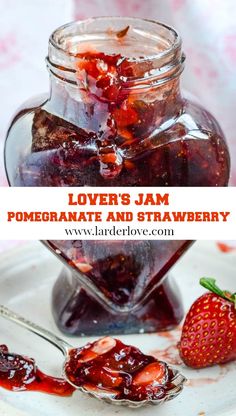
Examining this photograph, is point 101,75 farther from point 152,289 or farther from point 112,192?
point 152,289

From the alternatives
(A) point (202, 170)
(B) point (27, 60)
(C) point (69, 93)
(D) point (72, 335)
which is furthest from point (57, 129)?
(B) point (27, 60)

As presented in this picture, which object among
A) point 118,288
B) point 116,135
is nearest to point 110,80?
point 116,135

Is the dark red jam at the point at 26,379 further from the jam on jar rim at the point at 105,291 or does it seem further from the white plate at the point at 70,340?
the jam on jar rim at the point at 105,291

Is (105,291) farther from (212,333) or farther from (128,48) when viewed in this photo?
(128,48)

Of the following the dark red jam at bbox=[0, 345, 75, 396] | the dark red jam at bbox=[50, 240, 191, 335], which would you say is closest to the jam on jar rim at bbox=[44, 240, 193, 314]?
the dark red jam at bbox=[50, 240, 191, 335]

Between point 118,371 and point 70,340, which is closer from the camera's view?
point 118,371

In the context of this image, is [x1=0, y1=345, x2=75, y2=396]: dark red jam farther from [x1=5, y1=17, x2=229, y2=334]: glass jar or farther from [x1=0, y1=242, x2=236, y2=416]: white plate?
[x1=5, y1=17, x2=229, y2=334]: glass jar

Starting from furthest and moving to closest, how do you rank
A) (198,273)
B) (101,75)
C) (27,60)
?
(27,60) < (198,273) < (101,75)
